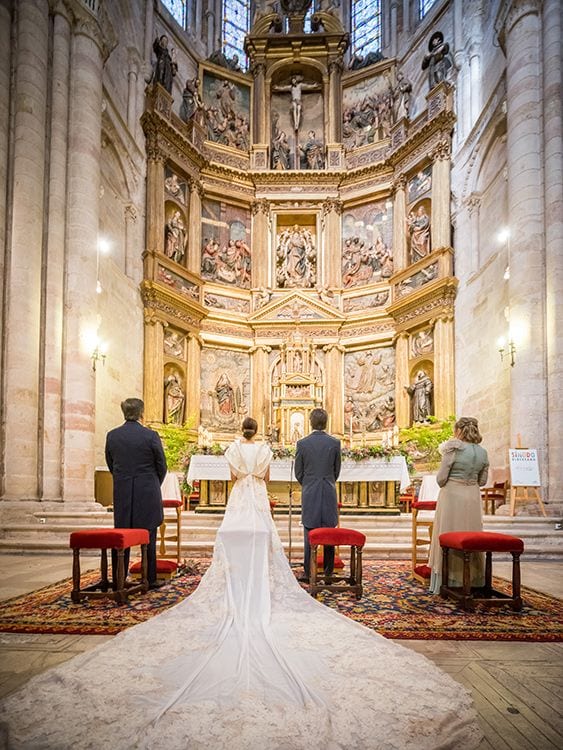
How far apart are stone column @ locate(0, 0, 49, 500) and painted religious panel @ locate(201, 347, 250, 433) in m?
7.83

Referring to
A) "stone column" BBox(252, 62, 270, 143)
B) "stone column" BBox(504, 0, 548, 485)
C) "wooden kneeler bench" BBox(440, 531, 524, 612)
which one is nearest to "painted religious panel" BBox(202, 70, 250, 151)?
"stone column" BBox(252, 62, 270, 143)

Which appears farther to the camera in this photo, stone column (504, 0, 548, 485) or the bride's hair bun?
stone column (504, 0, 548, 485)

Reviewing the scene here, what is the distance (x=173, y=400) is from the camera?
1744 cm

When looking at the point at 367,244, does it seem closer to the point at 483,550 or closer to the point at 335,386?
the point at 335,386

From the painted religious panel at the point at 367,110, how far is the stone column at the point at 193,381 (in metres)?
8.25

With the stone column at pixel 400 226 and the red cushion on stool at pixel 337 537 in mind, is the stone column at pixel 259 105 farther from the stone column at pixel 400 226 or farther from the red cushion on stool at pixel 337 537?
the red cushion on stool at pixel 337 537

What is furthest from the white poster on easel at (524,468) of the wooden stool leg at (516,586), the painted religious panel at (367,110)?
the painted religious panel at (367,110)

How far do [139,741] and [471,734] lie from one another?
1.32 metres

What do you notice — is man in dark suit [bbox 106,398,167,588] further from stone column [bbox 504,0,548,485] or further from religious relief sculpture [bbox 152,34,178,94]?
religious relief sculpture [bbox 152,34,178,94]

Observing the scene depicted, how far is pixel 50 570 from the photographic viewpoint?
7.27 meters

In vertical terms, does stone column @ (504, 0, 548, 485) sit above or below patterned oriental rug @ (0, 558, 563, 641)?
above

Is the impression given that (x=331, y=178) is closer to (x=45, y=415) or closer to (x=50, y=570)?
(x=45, y=415)

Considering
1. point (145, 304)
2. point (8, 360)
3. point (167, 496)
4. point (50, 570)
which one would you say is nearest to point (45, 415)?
point (8, 360)

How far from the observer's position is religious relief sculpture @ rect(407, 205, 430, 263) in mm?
17891
